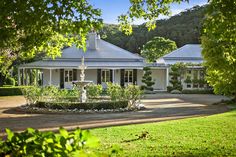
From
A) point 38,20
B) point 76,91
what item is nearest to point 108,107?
point 76,91

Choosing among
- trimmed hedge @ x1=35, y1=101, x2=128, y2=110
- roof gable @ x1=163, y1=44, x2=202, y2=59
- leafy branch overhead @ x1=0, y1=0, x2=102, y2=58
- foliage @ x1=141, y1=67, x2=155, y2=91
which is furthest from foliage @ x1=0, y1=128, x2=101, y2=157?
roof gable @ x1=163, y1=44, x2=202, y2=59

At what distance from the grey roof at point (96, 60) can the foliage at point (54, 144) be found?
3721 cm

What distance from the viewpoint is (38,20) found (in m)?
5.68

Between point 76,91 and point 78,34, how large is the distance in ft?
54.9

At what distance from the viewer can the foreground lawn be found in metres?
8.15

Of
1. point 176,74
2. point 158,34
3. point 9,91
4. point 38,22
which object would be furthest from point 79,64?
point 158,34

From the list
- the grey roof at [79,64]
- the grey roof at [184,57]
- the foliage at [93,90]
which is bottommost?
the foliage at [93,90]

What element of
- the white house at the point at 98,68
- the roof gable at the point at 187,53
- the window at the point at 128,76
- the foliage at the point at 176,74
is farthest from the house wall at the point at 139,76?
the roof gable at the point at 187,53

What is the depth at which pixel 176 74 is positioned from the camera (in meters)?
41.6

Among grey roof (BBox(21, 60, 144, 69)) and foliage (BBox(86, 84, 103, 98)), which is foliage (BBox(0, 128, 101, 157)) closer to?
foliage (BBox(86, 84, 103, 98))

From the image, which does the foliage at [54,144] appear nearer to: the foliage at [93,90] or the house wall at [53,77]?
the foliage at [93,90]

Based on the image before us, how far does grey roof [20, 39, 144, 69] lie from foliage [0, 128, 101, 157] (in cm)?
3721

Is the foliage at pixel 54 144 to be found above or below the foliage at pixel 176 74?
below

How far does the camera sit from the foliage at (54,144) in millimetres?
2629
